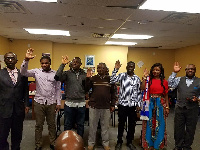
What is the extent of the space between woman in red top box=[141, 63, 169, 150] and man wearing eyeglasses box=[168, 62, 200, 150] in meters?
0.23

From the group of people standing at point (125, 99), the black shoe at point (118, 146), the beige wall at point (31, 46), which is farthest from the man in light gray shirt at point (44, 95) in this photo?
the beige wall at point (31, 46)

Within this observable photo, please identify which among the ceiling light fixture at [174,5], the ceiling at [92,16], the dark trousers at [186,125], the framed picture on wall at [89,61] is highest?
the ceiling at [92,16]

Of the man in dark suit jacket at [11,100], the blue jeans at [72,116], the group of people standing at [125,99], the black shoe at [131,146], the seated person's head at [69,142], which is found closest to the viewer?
the seated person's head at [69,142]

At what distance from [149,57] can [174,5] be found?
22.9 ft

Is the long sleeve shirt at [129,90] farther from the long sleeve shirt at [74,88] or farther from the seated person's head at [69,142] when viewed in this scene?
the seated person's head at [69,142]

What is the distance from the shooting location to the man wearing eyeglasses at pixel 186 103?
131 inches

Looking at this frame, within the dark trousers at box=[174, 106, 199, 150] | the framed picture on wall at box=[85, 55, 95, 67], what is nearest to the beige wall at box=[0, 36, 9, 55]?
the framed picture on wall at box=[85, 55, 95, 67]

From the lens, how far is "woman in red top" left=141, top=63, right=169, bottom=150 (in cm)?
336

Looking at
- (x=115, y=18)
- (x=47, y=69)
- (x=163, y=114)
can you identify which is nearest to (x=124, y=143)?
(x=163, y=114)

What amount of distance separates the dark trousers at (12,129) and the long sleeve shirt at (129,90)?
164cm

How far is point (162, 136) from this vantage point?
3.38 m

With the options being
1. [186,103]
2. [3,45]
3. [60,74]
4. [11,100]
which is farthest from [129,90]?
[3,45]

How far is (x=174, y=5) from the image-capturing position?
3.19m

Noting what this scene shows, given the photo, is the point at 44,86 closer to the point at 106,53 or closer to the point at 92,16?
the point at 92,16
